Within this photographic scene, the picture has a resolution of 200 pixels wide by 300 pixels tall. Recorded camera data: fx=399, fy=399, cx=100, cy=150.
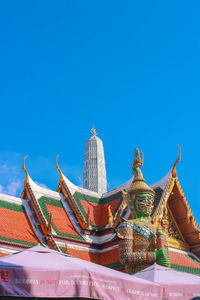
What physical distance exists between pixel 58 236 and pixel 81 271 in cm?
798

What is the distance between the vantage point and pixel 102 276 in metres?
5.12

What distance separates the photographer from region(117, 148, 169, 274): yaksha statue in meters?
8.85

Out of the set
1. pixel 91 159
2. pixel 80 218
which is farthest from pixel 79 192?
pixel 91 159

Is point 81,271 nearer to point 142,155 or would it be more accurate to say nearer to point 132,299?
point 132,299

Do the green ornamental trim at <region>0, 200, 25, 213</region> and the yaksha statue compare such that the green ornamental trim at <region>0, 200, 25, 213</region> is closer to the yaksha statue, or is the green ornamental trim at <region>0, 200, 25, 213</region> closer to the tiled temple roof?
the tiled temple roof

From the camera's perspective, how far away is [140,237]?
945 cm

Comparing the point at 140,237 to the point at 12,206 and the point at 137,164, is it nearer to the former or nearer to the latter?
the point at 137,164

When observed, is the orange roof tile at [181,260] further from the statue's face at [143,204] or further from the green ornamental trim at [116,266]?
the statue's face at [143,204]

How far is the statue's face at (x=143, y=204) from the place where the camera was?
33.1ft

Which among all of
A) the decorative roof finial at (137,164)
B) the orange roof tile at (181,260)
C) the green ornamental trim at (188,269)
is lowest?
the green ornamental trim at (188,269)

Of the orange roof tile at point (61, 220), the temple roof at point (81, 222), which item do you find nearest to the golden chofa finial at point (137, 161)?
the temple roof at point (81, 222)

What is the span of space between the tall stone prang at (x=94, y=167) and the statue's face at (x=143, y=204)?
41565mm

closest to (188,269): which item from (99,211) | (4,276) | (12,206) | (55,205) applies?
(99,211)

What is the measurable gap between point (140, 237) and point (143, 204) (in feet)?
3.27
